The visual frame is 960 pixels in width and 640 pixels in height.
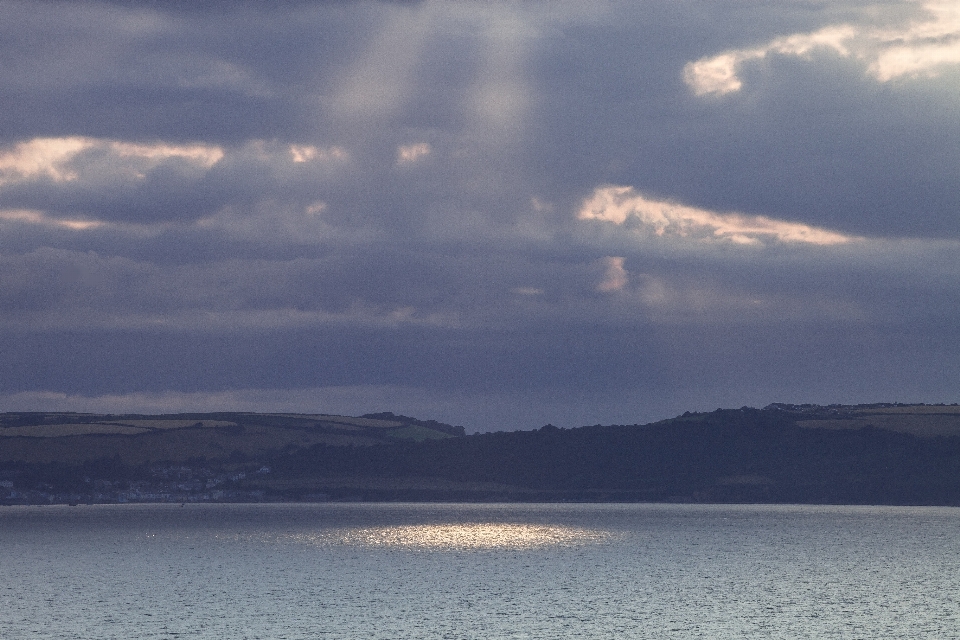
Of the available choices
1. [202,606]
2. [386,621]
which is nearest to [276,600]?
[202,606]

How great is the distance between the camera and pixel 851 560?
190375mm

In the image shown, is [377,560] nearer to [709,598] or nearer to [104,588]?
[104,588]

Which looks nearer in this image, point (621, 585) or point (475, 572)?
point (621, 585)

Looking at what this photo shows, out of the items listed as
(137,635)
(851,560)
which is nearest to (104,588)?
(137,635)

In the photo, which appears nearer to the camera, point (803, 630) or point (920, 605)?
point (803, 630)

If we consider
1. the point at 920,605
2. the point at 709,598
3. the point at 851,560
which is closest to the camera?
the point at 920,605

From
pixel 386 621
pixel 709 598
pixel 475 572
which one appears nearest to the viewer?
pixel 386 621

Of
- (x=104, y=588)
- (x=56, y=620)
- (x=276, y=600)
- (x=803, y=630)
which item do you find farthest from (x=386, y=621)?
(x=104, y=588)

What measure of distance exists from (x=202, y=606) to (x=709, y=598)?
5724 centimetres

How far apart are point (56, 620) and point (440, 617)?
3746 cm

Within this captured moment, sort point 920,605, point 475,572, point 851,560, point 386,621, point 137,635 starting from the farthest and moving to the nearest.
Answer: point 851,560, point 475,572, point 920,605, point 386,621, point 137,635

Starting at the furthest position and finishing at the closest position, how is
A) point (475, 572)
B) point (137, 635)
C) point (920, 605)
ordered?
point (475, 572), point (920, 605), point (137, 635)

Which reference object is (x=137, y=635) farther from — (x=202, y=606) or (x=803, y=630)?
(x=803, y=630)

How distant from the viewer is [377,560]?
19450 centimetres
